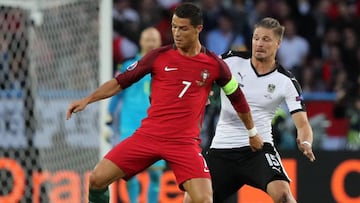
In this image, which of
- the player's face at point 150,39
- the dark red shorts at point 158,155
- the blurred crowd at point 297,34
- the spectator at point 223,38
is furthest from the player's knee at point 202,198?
the spectator at point 223,38

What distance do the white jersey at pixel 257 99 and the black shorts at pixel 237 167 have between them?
0.08 m

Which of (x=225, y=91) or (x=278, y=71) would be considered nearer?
(x=225, y=91)

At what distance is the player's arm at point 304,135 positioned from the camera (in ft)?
26.3

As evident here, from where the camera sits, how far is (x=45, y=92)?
11680 mm

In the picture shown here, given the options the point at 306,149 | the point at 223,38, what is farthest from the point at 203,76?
the point at 223,38

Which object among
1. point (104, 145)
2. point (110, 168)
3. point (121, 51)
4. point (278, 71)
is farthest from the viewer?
point (121, 51)

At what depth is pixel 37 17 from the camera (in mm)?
11219

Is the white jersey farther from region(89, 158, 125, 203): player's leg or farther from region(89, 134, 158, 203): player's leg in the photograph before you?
region(89, 158, 125, 203): player's leg

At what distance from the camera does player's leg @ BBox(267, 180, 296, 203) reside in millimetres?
8172

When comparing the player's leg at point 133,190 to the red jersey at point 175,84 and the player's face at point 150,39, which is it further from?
the red jersey at point 175,84

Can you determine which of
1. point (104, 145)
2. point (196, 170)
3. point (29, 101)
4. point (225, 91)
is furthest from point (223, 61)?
point (29, 101)

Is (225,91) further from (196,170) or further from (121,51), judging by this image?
(121,51)

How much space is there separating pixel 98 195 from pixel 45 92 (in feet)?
12.7

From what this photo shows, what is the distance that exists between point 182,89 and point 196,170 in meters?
0.63
